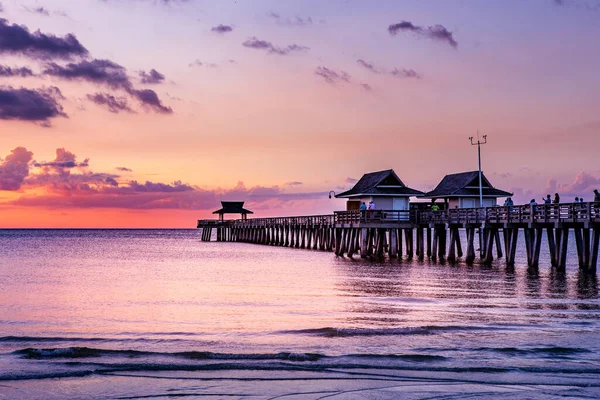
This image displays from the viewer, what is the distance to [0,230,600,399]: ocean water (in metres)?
9.21

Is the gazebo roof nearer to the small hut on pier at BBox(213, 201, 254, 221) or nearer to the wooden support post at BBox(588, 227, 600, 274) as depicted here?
the small hut on pier at BBox(213, 201, 254, 221)

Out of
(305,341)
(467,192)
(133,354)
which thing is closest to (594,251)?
(467,192)

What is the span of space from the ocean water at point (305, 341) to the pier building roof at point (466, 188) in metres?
20.4

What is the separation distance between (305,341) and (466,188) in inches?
1369

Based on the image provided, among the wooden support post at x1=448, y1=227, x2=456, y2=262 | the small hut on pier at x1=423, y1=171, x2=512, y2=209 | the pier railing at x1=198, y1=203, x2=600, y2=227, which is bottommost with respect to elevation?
the wooden support post at x1=448, y1=227, x2=456, y2=262

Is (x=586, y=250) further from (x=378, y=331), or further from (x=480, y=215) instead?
(x=378, y=331)

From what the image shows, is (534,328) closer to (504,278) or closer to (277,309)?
(277,309)

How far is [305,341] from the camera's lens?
12852 millimetres

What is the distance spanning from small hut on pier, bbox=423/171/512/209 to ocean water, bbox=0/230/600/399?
20.4 m

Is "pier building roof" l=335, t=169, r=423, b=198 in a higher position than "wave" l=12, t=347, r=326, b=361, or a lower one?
higher

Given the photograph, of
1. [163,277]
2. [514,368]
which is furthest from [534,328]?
[163,277]

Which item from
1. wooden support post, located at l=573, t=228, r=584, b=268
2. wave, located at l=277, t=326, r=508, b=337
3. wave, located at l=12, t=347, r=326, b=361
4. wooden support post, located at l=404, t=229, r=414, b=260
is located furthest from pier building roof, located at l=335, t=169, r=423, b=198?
wave, located at l=12, t=347, r=326, b=361

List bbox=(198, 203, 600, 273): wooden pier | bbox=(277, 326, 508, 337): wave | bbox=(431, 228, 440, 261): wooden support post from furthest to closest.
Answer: bbox=(431, 228, 440, 261): wooden support post
bbox=(198, 203, 600, 273): wooden pier
bbox=(277, 326, 508, 337): wave

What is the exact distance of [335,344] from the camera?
12406 millimetres
